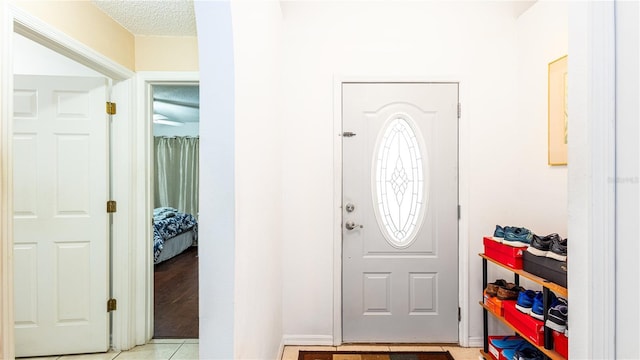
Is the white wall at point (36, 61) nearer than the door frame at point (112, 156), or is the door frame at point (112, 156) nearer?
the door frame at point (112, 156)

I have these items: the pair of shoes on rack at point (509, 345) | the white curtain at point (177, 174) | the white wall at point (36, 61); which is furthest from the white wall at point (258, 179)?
the white curtain at point (177, 174)

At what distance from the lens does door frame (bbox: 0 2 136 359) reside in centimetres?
149

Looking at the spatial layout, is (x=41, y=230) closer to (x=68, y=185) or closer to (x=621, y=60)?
(x=68, y=185)

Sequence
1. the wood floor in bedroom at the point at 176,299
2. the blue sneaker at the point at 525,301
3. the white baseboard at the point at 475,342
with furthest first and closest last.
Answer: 1. the wood floor in bedroom at the point at 176,299
2. the white baseboard at the point at 475,342
3. the blue sneaker at the point at 525,301

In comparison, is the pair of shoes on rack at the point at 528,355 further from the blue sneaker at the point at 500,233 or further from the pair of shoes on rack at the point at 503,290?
the blue sneaker at the point at 500,233

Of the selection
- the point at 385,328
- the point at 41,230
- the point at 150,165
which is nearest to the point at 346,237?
the point at 385,328

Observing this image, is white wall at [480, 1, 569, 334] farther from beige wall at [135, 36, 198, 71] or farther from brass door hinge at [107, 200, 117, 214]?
brass door hinge at [107, 200, 117, 214]

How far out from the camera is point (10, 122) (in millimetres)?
1537

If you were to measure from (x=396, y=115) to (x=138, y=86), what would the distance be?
200 centimetres

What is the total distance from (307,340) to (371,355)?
0.50m

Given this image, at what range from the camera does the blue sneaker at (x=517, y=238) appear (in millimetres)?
2123

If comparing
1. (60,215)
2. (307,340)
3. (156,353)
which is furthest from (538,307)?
(60,215)

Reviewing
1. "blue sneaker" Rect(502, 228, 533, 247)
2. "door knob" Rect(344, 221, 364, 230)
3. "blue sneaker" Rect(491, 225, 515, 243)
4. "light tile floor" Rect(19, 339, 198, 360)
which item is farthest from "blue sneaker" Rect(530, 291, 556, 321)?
"light tile floor" Rect(19, 339, 198, 360)

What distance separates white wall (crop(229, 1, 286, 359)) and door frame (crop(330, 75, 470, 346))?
0.43m
